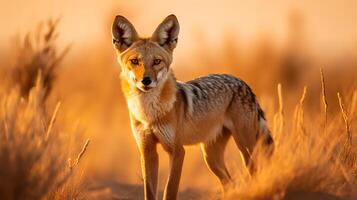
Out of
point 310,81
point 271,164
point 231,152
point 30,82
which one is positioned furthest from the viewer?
point 310,81

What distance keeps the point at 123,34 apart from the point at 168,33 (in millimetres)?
489

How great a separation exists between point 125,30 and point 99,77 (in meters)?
9.73

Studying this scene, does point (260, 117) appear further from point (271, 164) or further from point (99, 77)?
point (99, 77)

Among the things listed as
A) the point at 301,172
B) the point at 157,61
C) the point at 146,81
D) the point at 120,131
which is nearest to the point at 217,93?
the point at 157,61

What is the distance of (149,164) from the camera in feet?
23.7

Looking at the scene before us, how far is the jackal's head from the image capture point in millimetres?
6902

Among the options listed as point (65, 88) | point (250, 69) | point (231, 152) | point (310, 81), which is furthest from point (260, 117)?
point (65, 88)

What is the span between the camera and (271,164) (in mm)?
6211

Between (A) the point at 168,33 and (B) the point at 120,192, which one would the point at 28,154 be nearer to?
(A) the point at 168,33

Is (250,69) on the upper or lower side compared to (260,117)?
lower

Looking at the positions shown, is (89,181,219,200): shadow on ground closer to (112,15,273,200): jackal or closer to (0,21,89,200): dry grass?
(112,15,273,200): jackal

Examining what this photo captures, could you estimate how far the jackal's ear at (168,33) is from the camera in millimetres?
7449

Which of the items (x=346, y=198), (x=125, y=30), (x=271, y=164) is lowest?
(x=346, y=198)

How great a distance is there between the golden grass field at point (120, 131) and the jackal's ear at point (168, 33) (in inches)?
41.4
